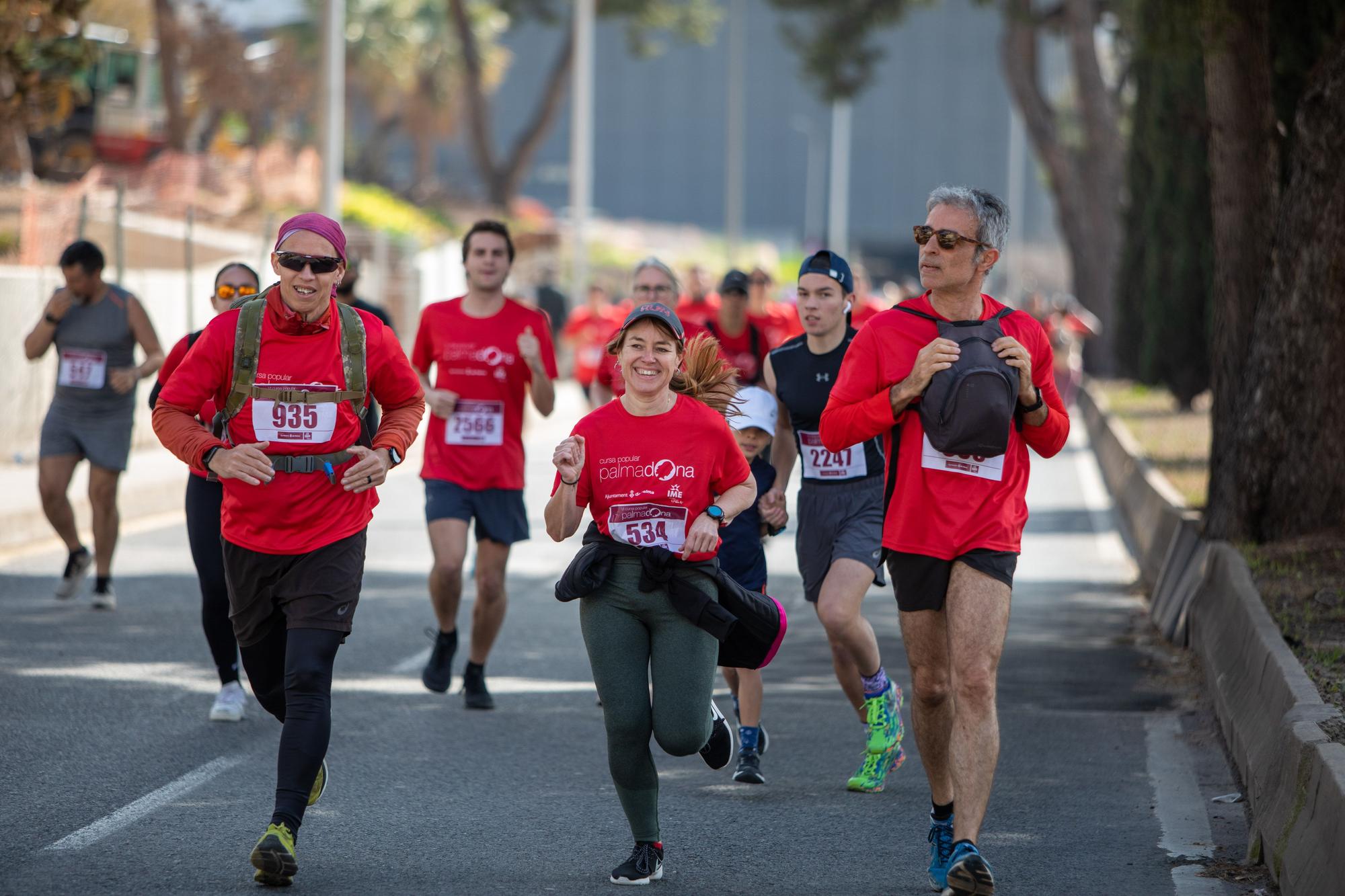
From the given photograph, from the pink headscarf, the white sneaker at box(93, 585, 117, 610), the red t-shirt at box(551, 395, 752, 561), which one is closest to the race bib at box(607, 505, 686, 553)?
the red t-shirt at box(551, 395, 752, 561)

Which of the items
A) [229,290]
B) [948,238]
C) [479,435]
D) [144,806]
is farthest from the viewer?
[479,435]

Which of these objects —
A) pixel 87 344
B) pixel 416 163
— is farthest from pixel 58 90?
pixel 416 163

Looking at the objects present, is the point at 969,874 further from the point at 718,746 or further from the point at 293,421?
the point at 293,421

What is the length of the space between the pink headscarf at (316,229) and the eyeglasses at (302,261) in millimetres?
46

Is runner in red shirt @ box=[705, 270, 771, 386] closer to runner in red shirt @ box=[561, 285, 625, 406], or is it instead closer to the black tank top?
the black tank top

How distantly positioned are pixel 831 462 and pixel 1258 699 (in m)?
1.90

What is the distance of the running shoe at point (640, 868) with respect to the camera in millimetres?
5672

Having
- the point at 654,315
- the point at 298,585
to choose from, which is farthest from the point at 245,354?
the point at 654,315

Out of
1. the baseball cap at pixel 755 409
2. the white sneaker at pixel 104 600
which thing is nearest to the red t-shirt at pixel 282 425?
the baseball cap at pixel 755 409

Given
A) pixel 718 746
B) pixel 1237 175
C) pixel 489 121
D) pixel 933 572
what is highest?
pixel 489 121

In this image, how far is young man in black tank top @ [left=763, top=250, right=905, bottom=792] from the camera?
23.8 ft

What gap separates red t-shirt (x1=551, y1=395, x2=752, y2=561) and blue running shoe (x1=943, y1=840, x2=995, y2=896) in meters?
1.15

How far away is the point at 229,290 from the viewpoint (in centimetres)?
852

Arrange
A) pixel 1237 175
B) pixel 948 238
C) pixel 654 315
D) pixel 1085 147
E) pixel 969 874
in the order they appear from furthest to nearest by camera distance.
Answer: pixel 1085 147
pixel 1237 175
pixel 654 315
pixel 948 238
pixel 969 874
